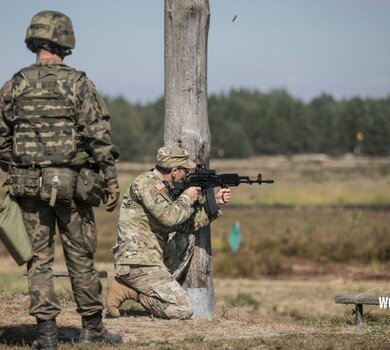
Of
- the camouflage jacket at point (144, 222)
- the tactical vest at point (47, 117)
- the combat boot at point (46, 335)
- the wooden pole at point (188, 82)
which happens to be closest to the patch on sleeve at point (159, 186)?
the camouflage jacket at point (144, 222)

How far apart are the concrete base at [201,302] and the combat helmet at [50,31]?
3.52 m

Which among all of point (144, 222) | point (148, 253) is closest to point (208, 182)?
point (144, 222)

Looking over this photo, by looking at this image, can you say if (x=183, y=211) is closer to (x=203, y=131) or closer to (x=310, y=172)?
(x=203, y=131)

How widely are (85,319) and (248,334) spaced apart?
162 centimetres

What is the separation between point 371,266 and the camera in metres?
21.5

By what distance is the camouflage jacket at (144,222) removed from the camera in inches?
368

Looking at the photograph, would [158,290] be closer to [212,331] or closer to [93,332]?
[212,331]

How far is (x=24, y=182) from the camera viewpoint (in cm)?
729

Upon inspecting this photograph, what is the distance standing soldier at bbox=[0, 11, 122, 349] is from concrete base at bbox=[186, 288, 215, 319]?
8.58ft

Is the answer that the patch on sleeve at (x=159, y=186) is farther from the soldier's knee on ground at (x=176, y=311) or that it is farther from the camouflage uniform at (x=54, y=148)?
the camouflage uniform at (x=54, y=148)

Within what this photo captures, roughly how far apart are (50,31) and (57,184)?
1.10m

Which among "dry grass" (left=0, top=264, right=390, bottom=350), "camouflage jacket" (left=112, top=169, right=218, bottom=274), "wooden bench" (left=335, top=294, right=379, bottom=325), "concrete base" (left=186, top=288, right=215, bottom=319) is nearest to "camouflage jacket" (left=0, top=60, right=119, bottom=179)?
"dry grass" (left=0, top=264, right=390, bottom=350)

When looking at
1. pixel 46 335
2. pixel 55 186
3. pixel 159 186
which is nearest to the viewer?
pixel 55 186

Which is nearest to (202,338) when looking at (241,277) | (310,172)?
(241,277)
